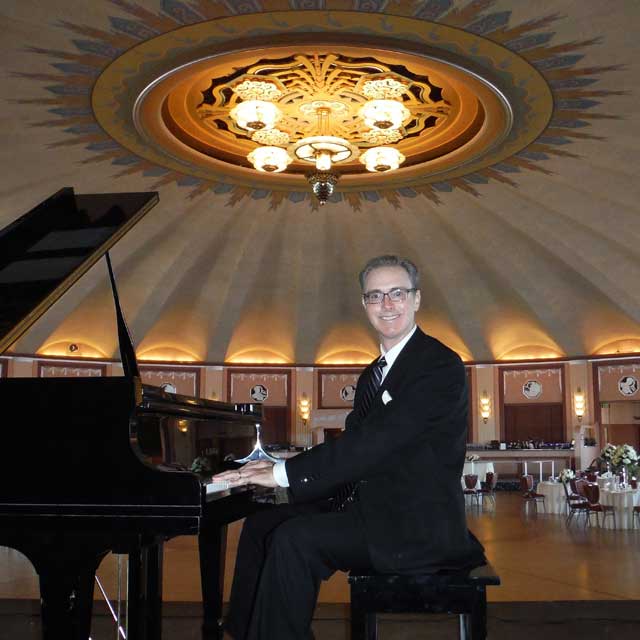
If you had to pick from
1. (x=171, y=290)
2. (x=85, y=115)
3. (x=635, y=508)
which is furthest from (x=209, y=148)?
(x=635, y=508)

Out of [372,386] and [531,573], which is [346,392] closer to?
[531,573]

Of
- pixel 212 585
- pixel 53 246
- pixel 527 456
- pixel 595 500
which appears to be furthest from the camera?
pixel 527 456

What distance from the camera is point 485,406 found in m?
20.5

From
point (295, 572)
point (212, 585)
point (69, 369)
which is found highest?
point (69, 369)

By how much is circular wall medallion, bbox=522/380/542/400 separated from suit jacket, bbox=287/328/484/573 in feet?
59.9

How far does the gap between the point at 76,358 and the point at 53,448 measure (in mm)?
17374

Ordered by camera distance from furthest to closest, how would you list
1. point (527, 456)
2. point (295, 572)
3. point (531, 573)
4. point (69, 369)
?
point (69, 369) → point (527, 456) → point (531, 573) → point (295, 572)

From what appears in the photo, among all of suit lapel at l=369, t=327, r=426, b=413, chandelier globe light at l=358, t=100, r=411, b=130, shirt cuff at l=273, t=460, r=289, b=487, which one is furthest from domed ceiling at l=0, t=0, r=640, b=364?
shirt cuff at l=273, t=460, r=289, b=487

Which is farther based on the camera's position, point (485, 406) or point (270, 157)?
point (485, 406)

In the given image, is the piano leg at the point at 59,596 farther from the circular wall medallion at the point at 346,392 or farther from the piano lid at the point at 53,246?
the circular wall medallion at the point at 346,392

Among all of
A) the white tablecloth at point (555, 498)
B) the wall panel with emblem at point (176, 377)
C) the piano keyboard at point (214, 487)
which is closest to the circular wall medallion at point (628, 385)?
the white tablecloth at point (555, 498)

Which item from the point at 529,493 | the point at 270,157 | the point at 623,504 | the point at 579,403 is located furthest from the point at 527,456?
the point at 270,157

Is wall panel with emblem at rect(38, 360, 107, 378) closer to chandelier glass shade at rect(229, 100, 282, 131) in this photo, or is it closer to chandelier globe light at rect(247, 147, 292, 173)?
chandelier globe light at rect(247, 147, 292, 173)

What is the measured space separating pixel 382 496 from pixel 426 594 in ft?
1.16
